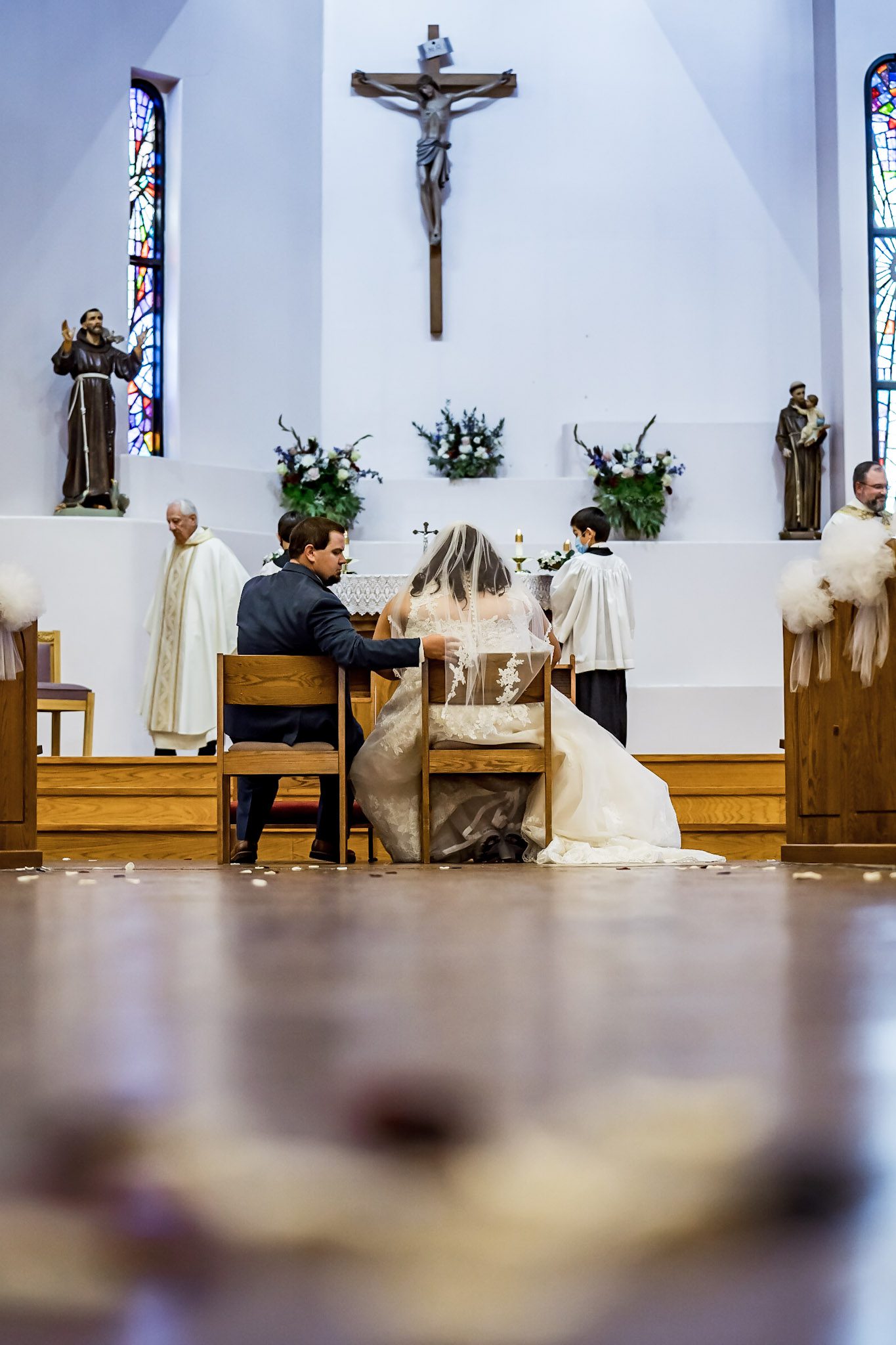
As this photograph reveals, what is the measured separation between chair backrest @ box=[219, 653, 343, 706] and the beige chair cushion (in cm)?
14

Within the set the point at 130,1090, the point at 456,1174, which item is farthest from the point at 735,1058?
the point at 130,1090

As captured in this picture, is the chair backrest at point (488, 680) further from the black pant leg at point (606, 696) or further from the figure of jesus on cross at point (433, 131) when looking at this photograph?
the figure of jesus on cross at point (433, 131)

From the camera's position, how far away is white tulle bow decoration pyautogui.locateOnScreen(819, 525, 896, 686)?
4.34 m

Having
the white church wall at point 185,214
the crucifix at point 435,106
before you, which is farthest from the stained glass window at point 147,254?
the crucifix at point 435,106

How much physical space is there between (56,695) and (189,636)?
95 cm

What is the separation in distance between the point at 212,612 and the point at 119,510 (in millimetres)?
1398

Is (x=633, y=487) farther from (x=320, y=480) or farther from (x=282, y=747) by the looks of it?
(x=282, y=747)

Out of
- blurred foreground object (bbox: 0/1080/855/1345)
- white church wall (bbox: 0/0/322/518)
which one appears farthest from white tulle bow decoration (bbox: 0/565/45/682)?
white church wall (bbox: 0/0/322/518)

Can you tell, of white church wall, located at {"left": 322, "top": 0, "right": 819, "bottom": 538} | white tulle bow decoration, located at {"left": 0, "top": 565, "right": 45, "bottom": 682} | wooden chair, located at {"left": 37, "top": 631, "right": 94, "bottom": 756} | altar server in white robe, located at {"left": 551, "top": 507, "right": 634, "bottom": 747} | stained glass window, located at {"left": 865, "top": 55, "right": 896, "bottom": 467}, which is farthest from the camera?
white church wall, located at {"left": 322, "top": 0, "right": 819, "bottom": 538}

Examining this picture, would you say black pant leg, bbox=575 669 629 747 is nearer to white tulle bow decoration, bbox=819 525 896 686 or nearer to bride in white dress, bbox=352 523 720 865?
bride in white dress, bbox=352 523 720 865

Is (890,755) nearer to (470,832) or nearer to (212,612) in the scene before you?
(470,832)

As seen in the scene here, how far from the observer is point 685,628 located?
10859mm

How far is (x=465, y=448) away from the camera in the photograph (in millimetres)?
11156

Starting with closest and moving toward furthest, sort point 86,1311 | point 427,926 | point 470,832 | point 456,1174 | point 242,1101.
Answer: point 86,1311
point 456,1174
point 242,1101
point 427,926
point 470,832
